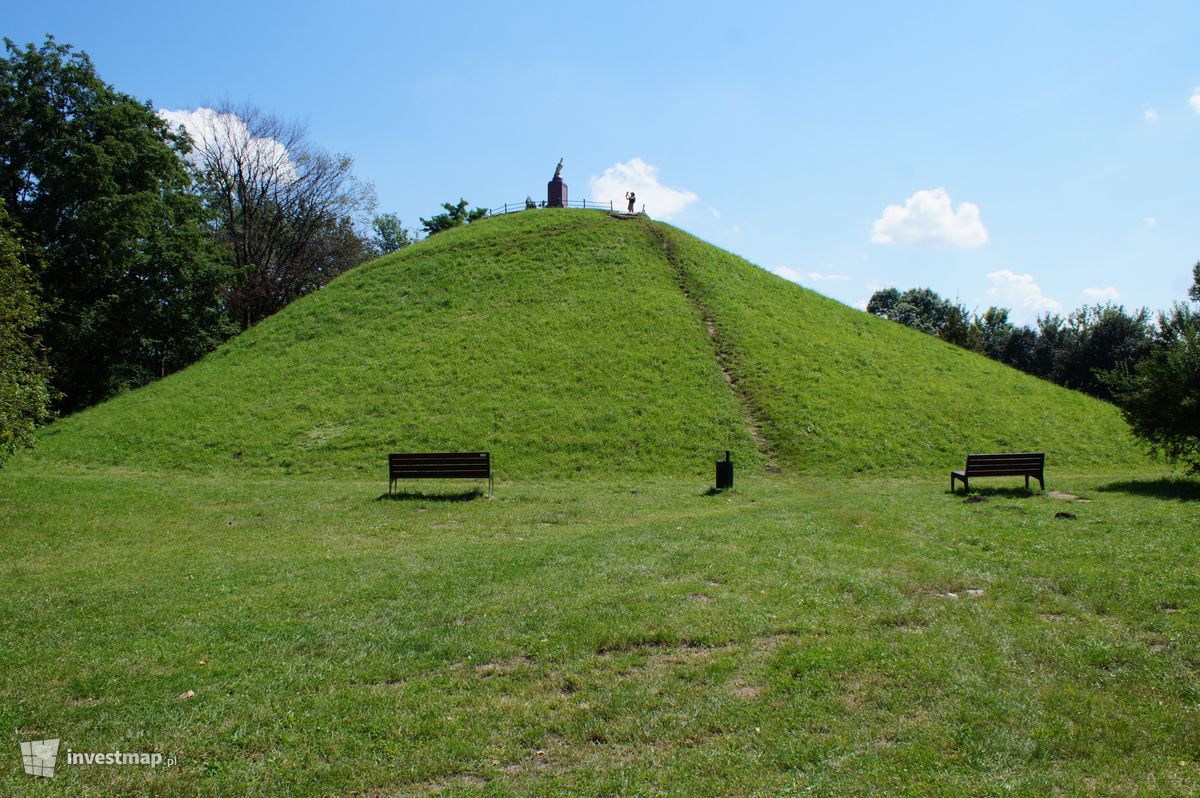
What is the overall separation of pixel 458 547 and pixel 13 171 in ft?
128

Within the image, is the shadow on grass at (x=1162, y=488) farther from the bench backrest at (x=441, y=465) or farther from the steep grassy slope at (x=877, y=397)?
the bench backrest at (x=441, y=465)

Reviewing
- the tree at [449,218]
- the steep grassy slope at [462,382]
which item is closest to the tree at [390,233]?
the tree at [449,218]

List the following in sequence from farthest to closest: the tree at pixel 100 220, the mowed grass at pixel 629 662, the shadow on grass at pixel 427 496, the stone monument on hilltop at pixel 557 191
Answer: the stone monument on hilltop at pixel 557 191, the tree at pixel 100 220, the shadow on grass at pixel 427 496, the mowed grass at pixel 629 662

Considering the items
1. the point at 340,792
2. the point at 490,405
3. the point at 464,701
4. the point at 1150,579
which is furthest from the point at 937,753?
the point at 490,405

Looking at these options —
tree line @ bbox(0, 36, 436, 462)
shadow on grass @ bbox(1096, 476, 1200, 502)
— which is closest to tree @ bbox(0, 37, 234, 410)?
tree line @ bbox(0, 36, 436, 462)

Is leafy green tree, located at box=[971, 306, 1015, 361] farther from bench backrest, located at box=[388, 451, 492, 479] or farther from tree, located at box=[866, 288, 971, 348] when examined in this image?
bench backrest, located at box=[388, 451, 492, 479]

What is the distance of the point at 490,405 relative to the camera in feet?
81.7

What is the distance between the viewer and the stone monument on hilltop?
5062cm

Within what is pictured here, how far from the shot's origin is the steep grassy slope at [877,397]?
22719 millimetres

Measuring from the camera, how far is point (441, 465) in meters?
16.6

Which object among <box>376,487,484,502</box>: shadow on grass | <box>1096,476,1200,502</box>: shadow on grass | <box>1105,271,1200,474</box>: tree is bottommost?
<box>376,487,484,502</box>: shadow on grass

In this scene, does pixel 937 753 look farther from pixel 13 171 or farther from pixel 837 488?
pixel 13 171

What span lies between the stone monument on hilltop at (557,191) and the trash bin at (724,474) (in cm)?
3670

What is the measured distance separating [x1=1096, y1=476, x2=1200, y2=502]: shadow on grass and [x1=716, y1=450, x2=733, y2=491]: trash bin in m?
8.93
